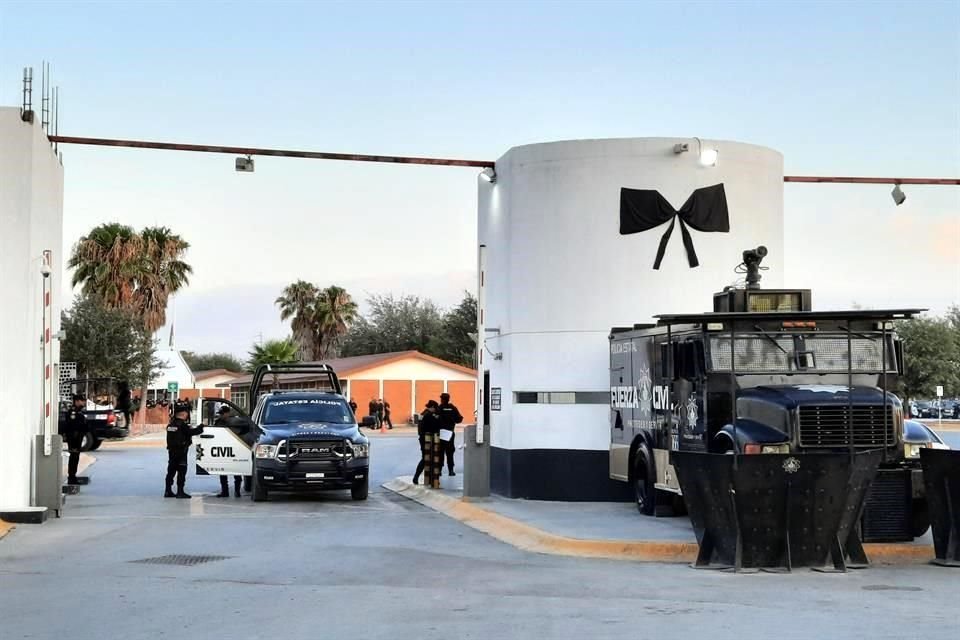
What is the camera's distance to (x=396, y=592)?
1197cm

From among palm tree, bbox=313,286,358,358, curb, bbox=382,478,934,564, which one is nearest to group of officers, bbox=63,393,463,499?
curb, bbox=382,478,934,564

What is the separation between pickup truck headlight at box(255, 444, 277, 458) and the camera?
2272cm

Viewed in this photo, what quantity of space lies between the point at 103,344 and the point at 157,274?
10.8 meters

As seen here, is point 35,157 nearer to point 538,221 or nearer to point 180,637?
point 538,221

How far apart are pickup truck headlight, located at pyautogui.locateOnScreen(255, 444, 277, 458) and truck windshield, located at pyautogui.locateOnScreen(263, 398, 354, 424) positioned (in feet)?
4.10

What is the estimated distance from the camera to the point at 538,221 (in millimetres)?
21734

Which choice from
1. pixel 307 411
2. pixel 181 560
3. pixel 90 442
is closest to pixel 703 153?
pixel 307 411

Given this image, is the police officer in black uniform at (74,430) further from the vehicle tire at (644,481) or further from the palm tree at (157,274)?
the palm tree at (157,274)

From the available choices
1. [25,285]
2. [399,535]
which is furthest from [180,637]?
[25,285]

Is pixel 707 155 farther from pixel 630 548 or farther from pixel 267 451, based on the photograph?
pixel 267 451

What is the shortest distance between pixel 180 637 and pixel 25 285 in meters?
10.5

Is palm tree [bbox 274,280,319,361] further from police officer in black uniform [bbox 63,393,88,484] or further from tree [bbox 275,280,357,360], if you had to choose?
police officer in black uniform [bbox 63,393,88,484]

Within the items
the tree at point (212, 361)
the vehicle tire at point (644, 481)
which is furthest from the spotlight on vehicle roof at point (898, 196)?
the tree at point (212, 361)

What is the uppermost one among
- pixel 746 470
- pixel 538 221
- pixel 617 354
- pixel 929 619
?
pixel 538 221
